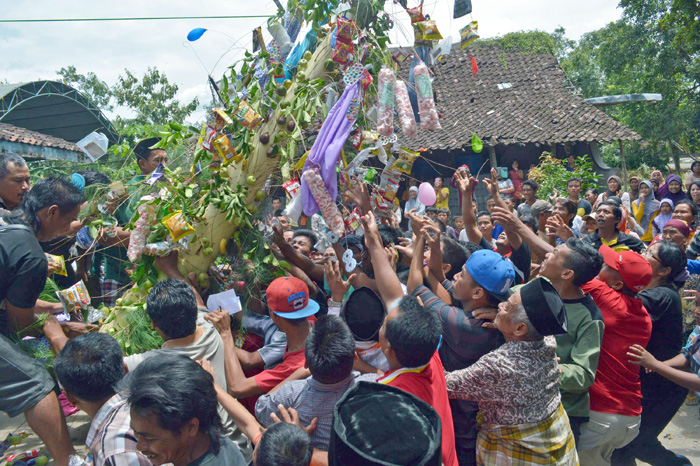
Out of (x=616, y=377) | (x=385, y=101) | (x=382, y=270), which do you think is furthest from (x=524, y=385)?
(x=385, y=101)

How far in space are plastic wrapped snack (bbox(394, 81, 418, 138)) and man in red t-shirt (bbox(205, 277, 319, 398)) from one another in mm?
1069

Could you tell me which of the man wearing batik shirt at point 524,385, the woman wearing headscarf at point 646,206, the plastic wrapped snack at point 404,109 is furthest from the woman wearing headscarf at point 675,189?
the man wearing batik shirt at point 524,385

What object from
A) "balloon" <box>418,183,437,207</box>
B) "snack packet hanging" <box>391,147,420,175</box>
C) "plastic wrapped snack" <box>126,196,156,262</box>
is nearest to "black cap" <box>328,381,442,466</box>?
"snack packet hanging" <box>391,147,420,175</box>

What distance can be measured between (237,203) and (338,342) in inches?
52.5

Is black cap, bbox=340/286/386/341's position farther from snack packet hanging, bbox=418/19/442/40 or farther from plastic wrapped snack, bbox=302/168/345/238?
snack packet hanging, bbox=418/19/442/40

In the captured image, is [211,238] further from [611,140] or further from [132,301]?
[611,140]

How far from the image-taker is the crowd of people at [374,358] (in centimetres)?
167

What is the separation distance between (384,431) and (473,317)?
1047 millimetres

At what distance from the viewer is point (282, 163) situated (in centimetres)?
319

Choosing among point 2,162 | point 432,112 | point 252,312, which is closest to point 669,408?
point 432,112

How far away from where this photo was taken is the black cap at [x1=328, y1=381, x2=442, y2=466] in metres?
1.40

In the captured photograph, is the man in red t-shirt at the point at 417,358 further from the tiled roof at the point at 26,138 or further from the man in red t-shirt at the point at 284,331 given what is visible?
the tiled roof at the point at 26,138

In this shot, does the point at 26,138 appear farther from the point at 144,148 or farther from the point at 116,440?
the point at 116,440

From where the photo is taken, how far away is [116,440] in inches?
67.7
